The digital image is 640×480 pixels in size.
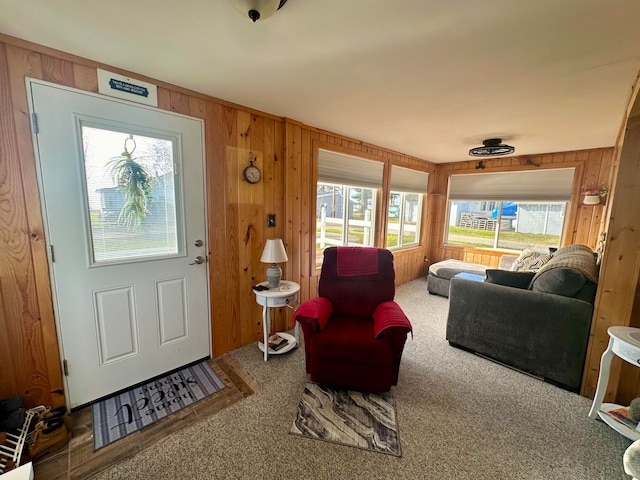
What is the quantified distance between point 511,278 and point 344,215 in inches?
80.0

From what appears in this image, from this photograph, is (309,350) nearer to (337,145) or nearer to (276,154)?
(276,154)

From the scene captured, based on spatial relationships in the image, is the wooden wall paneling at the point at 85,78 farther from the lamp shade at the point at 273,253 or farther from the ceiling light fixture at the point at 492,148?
the ceiling light fixture at the point at 492,148

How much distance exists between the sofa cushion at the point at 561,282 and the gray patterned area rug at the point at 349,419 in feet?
5.04

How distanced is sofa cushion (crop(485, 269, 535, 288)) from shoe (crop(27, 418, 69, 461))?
10.9 ft

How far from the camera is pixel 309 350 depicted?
199 centimetres

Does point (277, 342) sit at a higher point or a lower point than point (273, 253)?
lower

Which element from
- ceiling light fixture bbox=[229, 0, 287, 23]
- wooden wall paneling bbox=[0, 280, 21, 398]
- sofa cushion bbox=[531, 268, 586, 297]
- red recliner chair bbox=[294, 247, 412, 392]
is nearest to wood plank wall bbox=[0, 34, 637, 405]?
wooden wall paneling bbox=[0, 280, 21, 398]

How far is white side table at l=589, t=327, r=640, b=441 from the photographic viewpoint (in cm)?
145

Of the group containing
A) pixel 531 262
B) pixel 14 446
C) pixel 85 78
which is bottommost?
pixel 14 446

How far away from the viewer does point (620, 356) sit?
4.97 ft

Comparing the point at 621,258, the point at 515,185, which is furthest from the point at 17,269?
the point at 515,185

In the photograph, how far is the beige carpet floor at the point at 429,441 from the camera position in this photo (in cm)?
137

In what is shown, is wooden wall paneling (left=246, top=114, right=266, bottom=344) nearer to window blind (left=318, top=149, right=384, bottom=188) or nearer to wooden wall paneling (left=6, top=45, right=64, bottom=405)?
window blind (left=318, top=149, right=384, bottom=188)

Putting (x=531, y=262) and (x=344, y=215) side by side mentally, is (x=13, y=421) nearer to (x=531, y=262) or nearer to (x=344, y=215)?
(x=344, y=215)
